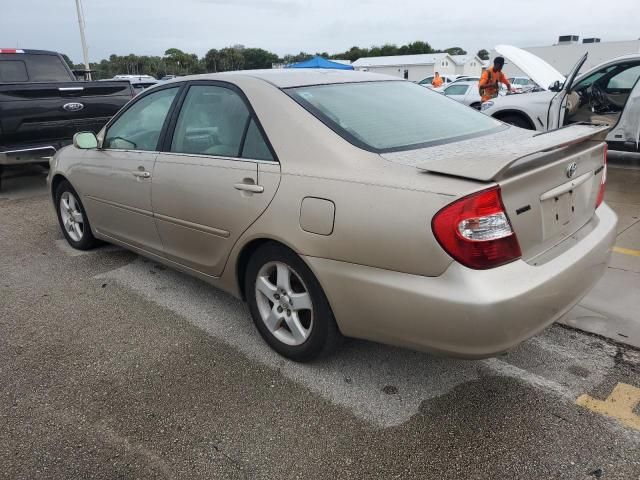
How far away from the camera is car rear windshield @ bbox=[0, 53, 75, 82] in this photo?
8.16 m

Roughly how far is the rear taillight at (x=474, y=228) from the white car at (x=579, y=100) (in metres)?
6.15

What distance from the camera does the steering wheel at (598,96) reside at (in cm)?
820

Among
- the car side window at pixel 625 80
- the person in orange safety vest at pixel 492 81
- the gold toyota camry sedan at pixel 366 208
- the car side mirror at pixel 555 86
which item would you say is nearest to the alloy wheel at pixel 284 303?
the gold toyota camry sedan at pixel 366 208

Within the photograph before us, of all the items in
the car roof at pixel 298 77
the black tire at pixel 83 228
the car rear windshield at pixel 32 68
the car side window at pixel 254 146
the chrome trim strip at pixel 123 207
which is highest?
the car rear windshield at pixel 32 68

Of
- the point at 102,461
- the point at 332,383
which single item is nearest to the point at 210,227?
Answer: the point at 332,383

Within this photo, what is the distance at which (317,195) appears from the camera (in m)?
2.47

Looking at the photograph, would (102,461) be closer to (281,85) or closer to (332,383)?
(332,383)

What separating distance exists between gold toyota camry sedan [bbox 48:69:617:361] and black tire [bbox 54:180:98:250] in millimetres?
1071

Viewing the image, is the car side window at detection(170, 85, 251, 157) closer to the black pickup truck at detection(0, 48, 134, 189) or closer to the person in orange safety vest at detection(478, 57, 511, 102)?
the black pickup truck at detection(0, 48, 134, 189)

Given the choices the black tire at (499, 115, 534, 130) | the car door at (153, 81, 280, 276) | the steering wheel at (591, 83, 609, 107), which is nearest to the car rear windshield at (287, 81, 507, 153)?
the car door at (153, 81, 280, 276)

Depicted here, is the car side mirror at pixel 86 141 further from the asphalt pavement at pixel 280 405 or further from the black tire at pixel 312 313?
the black tire at pixel 312 313

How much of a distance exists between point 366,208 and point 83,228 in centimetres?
341

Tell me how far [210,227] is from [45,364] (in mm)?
1233

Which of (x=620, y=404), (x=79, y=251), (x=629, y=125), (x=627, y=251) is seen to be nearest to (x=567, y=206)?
(x=620, y=404)
